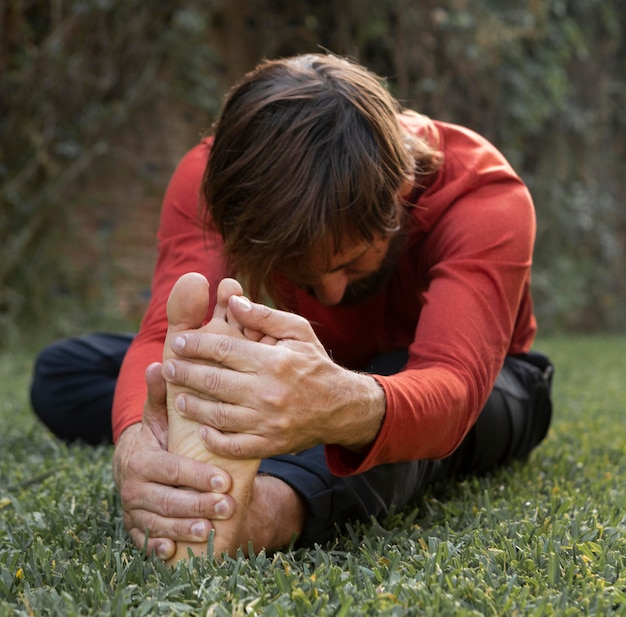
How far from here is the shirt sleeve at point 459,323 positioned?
44.6 inches

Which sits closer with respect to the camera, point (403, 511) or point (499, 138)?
point (403, 511)

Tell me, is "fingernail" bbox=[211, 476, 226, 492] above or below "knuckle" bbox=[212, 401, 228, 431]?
below

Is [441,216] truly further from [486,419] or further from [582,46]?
[582,46]

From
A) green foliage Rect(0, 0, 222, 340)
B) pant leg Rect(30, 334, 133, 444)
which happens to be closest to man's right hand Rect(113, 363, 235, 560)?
pant leg Rect(30, 334, 133, 444)

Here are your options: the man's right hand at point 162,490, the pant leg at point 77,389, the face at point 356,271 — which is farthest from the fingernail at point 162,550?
the pant leg at point 77,389

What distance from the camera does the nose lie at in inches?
52.8

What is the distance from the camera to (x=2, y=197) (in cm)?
413

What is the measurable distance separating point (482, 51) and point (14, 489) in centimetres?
503

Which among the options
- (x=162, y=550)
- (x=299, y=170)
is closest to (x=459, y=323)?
(x=299, y=170)

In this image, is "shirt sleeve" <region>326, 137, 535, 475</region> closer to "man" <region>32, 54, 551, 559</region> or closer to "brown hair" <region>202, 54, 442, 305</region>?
"man" <region>32, 54, 551, 559</region>

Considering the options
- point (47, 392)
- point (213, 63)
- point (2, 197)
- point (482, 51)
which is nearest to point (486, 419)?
point (47, 392)

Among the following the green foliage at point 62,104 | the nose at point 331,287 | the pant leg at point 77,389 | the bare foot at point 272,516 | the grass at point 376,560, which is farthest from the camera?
the green foliage at point 62,104

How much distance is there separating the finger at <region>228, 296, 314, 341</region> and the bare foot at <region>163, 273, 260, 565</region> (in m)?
0.03

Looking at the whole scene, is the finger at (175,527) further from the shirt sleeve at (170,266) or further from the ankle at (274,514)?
the shirt sleeve at (170,266)
